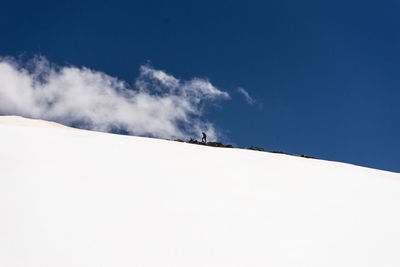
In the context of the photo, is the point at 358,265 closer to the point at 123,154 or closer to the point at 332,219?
the point at 332,219

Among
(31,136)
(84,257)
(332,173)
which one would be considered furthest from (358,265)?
(31,136)

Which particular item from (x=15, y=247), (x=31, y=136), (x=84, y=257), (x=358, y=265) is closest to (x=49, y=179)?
(x=15, y=247)

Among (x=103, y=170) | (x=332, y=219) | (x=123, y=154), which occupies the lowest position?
(x=332, y=219)

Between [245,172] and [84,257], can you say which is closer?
[84,257]

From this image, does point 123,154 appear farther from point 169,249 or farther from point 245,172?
point 169,249

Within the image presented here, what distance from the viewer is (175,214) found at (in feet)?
11.6

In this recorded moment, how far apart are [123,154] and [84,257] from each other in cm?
387

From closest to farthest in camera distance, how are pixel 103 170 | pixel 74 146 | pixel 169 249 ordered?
pixel 169 249, pixel 103 170, pixel 74 146

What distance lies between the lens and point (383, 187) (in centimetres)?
604

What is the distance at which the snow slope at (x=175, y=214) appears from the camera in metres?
2.68

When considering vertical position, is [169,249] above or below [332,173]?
below

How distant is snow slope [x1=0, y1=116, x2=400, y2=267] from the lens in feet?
8.79

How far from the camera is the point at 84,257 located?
97.8 inches

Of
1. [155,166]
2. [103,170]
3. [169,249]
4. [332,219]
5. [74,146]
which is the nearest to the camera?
[169,249]
